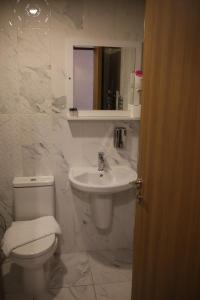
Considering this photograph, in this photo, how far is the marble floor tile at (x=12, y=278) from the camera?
85.8 inches

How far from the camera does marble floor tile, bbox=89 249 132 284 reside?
233cm

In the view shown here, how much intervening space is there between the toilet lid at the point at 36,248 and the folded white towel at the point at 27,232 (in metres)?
0.03

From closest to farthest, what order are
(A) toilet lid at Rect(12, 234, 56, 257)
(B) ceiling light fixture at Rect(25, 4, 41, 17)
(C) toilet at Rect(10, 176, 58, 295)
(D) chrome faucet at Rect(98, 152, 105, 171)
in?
(A) toilet lid at Rect(12, 234, 56, 257)
(C) toilet at Rect(10, 176, 58, 295)
(B) ceiling light fixture at Rect(25, 4, 41, 17)
(D) chrome faucet at Rect(98, 152, 105, 171)

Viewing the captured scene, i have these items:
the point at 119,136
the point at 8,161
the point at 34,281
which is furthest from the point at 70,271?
the point at 119,136

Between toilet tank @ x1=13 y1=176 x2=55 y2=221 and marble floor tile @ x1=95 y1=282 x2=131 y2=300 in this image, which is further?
toilet tank @ x1=13 y1=176 x2=55 y2=221

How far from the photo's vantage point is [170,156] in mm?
1471

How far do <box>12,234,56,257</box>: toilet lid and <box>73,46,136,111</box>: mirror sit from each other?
1095 mm

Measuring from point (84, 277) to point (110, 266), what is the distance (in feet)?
0.93

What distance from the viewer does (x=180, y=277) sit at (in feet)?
5.29

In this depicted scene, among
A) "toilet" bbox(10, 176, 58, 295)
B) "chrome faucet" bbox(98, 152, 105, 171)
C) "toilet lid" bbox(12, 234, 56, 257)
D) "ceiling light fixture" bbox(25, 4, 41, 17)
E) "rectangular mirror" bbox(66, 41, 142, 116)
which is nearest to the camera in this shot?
"toilet lid" bbox(12, 234, 56, 257)

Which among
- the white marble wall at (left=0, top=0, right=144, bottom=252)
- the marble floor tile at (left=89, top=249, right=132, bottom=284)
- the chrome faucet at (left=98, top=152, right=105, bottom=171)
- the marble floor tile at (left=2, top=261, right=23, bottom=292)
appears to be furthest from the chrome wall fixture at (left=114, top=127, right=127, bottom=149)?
the marble floor tile at (left=2, top=261, right=23, bottom=292)

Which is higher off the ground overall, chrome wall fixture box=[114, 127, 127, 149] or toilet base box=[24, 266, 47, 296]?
chrome wall fixture box=[114, 127, 127, 149]

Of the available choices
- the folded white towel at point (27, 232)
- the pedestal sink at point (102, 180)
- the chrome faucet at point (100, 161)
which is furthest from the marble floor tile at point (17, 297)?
the chrome faucet at point (100, 161)

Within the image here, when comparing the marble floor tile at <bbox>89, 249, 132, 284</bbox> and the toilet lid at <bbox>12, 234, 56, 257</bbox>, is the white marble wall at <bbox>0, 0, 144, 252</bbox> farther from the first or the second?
the toilet lid at <bbox>12, 234, 56, 257</bbox>
